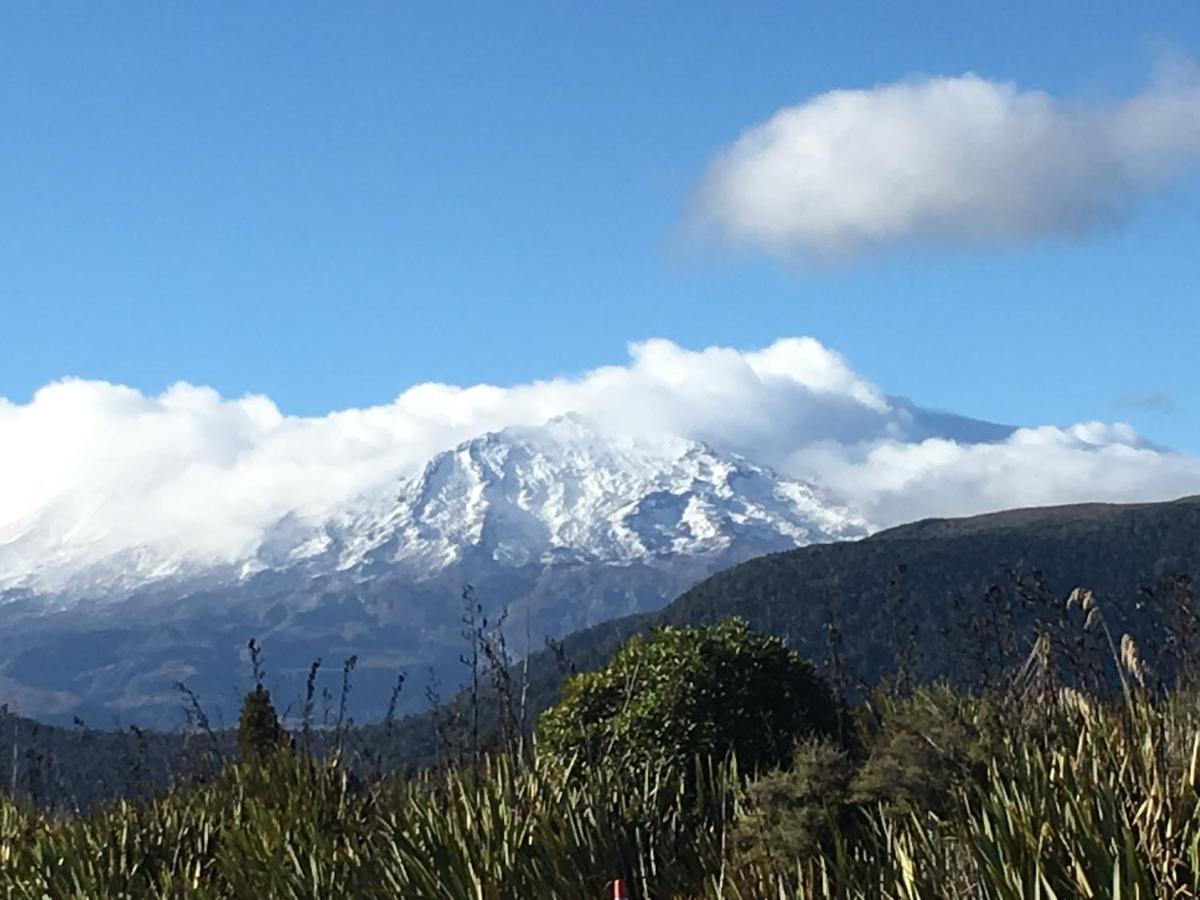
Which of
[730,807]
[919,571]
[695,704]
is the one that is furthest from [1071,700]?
[919,571]

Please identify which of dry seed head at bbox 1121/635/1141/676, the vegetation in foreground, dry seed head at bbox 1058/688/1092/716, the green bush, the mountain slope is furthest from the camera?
the mountain slope

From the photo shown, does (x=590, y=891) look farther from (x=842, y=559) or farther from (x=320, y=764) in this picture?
(x=842, y=559)

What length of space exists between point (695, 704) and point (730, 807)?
1.81 metres

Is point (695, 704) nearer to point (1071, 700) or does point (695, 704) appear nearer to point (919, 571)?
point (1071, 700)

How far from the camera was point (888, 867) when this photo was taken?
27.7ft

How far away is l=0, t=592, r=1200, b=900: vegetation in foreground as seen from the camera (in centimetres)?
713

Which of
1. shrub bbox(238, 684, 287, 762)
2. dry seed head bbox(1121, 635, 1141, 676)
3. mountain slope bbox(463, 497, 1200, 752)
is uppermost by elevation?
mountain slope bbox(463, 497, 1200, 752)

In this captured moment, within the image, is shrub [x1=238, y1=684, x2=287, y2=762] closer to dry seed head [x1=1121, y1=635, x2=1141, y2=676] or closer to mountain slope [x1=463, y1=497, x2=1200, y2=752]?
dry seed head [x1=1121, y1=635, x2=1141, y2=676]

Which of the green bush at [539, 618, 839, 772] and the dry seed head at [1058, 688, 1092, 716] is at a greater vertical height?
the green bush at [539, 618, 839, 772]

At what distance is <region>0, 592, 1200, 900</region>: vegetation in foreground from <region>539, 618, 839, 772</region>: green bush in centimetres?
2

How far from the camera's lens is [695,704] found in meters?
13.4

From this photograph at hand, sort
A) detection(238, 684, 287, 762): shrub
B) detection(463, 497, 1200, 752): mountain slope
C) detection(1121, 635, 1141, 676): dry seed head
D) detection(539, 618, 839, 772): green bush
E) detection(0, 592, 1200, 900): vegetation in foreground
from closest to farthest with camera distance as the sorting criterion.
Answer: detection(0, 592, 1200, 900): vegetation in foreground < detection(1121, 635, 1141, 676): dry seed head < detection(539, 618, 839, 772): green bush < detection(238, 684, 287, 762): shrub < detection(463, 497, 1200, 752): mountain slope

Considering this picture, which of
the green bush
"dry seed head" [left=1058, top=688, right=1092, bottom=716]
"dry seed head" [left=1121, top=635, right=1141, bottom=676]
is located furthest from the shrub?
→ "dry seed head" [left=1121, top=635, right=1141, bottom=676]

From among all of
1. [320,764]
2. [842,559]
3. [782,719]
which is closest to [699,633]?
[782,719]
